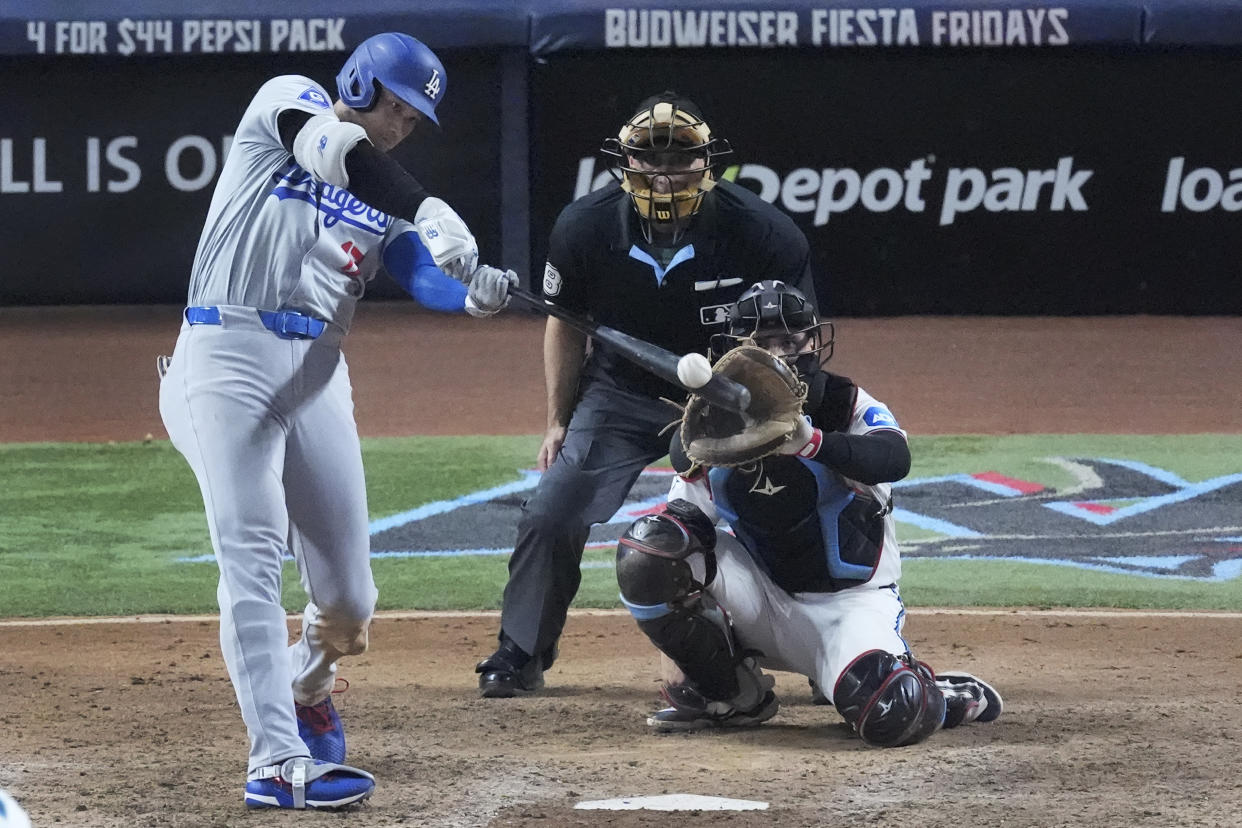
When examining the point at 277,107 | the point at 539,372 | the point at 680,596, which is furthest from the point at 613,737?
the point at 539,372

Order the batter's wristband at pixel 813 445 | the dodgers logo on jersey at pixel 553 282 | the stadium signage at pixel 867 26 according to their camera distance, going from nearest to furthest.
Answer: the batter's wristband at pixel 813 445, the dodgers logo on jersey at pixel 553 282, the stadium signage at pixel 867 26

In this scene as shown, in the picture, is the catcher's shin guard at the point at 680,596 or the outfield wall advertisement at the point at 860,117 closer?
the catcher's shin guard at the point at 680,596

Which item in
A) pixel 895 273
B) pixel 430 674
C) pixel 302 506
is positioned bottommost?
pixel 430 674

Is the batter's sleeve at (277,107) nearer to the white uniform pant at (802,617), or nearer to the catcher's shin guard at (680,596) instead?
the catcher's shin guard at (680,596)

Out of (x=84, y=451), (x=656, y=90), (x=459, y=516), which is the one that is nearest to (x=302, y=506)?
(x=459, y=516)

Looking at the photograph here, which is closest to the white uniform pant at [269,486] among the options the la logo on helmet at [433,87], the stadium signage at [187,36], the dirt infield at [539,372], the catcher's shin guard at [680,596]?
the la logo on helmet at [433,87]

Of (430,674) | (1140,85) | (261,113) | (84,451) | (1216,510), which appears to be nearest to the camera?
(261,113)

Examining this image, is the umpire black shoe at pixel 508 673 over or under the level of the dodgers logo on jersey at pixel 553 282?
under

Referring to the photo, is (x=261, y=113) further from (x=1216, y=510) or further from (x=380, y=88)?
(x=1216, y=510)
